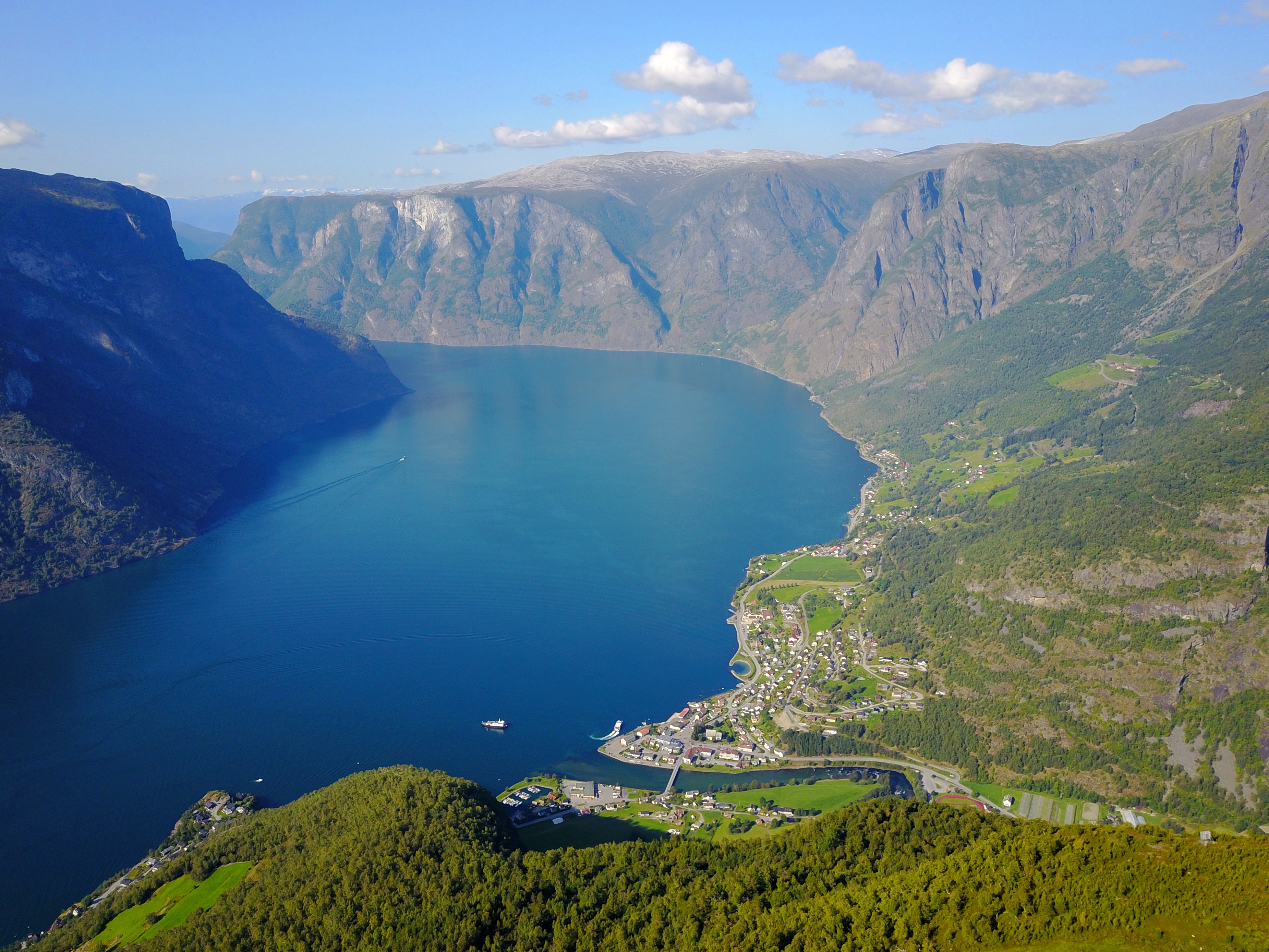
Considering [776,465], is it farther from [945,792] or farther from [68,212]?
[68,212]

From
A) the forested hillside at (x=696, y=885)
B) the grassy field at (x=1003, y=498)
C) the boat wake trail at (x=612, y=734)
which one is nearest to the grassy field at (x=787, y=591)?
the boat wake trail at (x=612, y=734)

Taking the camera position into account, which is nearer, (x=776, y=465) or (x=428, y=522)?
(x=428, y=522)

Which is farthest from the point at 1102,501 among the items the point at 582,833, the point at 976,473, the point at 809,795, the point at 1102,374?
the point at 582,833

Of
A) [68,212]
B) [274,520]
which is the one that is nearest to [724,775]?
[274,520]

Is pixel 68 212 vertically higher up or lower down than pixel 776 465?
higher up

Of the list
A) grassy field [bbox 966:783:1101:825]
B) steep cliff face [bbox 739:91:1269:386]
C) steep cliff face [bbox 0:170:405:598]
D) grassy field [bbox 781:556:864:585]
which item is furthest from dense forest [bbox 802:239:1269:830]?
steep cliff face [bbox 0:170:405:598]

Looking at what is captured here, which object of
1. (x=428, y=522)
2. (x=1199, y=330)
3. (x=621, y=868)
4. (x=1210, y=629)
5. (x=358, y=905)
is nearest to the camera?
(x=358, y=905)

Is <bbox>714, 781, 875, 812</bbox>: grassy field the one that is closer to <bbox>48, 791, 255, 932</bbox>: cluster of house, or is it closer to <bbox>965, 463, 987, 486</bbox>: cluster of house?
<bbox>48, 791, 255, 932</bbox>: cluster of house
